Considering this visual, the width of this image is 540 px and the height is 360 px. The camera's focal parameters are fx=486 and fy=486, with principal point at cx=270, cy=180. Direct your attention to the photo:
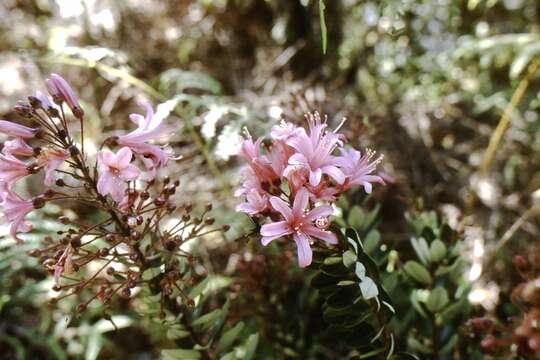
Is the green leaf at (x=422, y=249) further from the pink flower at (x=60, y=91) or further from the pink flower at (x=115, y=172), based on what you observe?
the pink flower at (x=60, y=91)

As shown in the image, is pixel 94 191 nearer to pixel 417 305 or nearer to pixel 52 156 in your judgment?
pixel 52 156

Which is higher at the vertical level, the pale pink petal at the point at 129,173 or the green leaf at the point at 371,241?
the pale pink petal at the point at 129,173

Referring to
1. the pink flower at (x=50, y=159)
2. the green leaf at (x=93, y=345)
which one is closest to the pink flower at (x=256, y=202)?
the pink flower at (x=50, y=159)

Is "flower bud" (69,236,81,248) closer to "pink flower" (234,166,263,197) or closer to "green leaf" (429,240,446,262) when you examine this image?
"pink flower" (234,166,263,197)

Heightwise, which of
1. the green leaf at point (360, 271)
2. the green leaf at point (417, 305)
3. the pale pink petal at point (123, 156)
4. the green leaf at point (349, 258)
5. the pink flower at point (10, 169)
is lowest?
the green leaf at point (417, 305)

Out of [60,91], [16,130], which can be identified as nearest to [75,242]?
[16,130]

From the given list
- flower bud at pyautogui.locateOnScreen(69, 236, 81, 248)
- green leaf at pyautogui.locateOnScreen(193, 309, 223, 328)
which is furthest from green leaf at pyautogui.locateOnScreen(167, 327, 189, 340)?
flower bud at pyautogui.locateOnScreen(69, 236, 81, 248)

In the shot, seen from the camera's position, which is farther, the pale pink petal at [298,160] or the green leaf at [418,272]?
the green leaf at [418,272]
